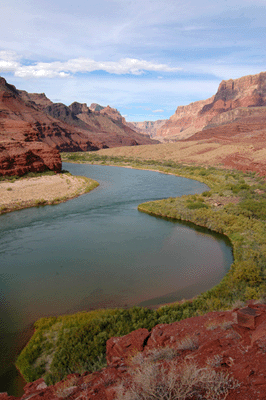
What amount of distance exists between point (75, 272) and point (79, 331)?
5599 millimetres

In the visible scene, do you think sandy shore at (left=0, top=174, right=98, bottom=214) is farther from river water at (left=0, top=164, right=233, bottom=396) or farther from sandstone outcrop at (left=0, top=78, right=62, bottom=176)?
sandstone outcrop at (left=0, top=78, right=62, bottom=176)

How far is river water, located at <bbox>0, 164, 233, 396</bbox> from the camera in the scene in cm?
1149

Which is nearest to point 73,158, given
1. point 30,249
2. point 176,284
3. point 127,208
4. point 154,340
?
point 127,208

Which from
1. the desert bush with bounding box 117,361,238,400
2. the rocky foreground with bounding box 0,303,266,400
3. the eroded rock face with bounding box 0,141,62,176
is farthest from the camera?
the eroded rock face with bounding box 0,141,62,176

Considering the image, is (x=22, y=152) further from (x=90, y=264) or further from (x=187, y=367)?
(x=187, y=367)

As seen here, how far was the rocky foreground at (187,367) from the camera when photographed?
13.0 feet

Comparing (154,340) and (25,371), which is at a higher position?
(154,340)

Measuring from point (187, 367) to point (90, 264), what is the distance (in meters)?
11.9

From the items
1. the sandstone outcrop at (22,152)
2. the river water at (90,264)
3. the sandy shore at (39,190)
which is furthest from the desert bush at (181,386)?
the sandstone outcrop at (22,152)

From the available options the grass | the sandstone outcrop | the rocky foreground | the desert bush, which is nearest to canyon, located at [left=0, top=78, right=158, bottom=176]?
the sandstone outcrop

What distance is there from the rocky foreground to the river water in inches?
143

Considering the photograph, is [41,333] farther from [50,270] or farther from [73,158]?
[73,158]

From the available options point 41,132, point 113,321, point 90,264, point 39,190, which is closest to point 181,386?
point 113,321

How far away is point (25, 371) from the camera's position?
803 centimetres
